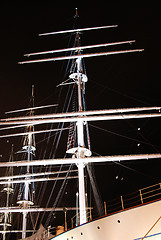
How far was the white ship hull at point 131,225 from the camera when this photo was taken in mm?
8125

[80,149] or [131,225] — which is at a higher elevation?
[80,149]

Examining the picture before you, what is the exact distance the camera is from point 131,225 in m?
8.65

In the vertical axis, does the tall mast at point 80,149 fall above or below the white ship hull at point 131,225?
above

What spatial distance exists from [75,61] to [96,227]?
42.8 feet

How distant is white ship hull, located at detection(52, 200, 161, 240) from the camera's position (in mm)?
8125

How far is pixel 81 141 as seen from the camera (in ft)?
51.6

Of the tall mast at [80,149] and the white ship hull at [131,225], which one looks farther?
the tall mast at [80,149]

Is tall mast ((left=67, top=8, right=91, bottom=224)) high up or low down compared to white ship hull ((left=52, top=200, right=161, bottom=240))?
up

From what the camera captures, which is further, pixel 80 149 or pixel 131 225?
pixel 80 149

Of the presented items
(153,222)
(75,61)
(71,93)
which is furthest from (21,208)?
(153,222)

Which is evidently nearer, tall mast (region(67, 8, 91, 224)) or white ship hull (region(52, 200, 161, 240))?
white ship hull (region(52, 200, 161, 240))

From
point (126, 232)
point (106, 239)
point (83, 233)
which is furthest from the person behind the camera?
point (83, 233)

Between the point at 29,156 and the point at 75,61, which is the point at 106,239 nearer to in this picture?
the point at 75,61

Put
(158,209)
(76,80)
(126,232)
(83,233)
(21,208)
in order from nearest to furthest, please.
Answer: (158,209) < (126,232) < (83,233) < (76,80) < (21,208)
